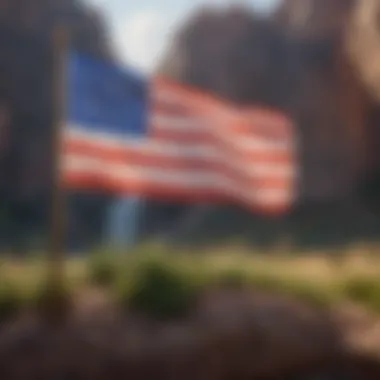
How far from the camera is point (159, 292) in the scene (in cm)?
421

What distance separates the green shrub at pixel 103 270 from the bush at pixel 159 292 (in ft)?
0.26

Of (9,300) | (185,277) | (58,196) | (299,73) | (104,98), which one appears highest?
(104,98)

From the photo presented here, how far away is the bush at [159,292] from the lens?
4.18 m

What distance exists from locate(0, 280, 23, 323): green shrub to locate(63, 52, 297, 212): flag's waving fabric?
0.49 meters

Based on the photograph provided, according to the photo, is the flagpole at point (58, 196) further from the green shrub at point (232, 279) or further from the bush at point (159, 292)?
the green shrub at point (232, 279)

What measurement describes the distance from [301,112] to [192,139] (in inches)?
60.7

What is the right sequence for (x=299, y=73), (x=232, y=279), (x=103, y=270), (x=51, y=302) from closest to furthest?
(x=51, y=302) → (x=103, y=270) → (x=232, y=279) → (x=299, y=73)

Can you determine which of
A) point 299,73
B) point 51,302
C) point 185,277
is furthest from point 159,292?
point 299,73

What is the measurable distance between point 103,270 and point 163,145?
58 cm

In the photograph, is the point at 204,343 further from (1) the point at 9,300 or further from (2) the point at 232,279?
(1) the point at 9,300

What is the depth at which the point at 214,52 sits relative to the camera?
251 inches

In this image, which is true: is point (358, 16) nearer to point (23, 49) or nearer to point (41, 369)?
point (23, 49)

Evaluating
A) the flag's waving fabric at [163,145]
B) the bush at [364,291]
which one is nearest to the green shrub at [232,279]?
the flag's waving fabric at [163,145]

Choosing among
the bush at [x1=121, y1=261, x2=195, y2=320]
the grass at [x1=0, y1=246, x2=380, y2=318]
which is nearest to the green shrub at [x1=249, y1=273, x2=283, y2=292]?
the grass at [x1=0, y1=246, x2=380, y2=318]
